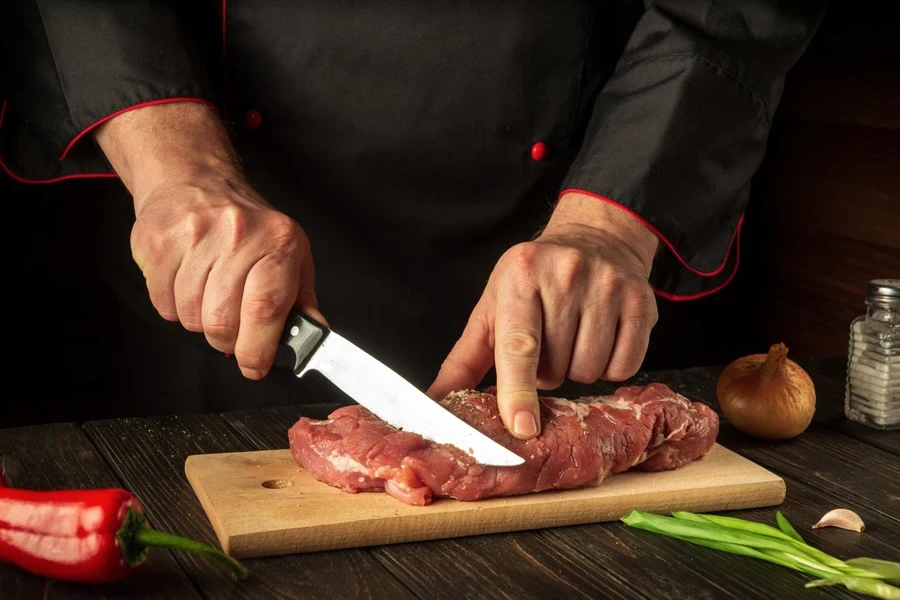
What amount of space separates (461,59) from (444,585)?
1270 mm

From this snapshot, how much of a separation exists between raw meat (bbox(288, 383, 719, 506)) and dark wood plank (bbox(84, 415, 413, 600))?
0.16 meters

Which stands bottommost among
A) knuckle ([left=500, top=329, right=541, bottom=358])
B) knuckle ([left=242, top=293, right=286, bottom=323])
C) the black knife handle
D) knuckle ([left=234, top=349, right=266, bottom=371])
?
knuckle ([left=234, top=349, right=266, bottom=371])

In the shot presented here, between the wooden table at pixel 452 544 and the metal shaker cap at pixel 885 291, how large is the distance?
29 centimetres

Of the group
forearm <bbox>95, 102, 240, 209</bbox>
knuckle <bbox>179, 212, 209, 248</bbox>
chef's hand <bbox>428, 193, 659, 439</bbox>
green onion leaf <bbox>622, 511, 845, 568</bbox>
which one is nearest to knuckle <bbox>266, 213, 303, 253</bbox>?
knuckle <bbox>179, 212, 209, 248</bbox>

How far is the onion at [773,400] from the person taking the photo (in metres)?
2.04

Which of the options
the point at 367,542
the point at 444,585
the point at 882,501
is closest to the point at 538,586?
the point at 444,585

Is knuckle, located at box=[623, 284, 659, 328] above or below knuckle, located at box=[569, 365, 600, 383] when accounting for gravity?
above

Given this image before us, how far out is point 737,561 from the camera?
1566 millimetres

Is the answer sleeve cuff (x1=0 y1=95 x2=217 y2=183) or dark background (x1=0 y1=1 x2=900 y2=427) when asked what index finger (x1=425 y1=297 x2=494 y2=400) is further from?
dark background (x1=0 y1=1 x2=900 y2=427)

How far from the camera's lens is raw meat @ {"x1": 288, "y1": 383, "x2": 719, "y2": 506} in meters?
1.65

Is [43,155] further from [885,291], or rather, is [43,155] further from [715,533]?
[885,291]

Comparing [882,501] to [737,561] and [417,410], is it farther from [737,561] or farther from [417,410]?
[417,410]

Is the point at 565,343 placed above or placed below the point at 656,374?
above

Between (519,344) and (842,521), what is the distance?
610mm
